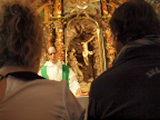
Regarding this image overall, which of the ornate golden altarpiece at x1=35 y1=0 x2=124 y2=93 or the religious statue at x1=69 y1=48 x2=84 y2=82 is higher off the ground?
the ornate golden altarpiece at x1=35 y1=0 x2=124 y2=93

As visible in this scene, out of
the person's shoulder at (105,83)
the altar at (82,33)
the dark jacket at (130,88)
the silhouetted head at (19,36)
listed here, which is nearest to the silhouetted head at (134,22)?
the dark jacket at (130,88)

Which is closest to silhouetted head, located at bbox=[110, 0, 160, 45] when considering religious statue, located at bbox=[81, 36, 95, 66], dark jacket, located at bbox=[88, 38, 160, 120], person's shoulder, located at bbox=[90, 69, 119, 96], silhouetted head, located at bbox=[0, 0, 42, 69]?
dark jacket, located at bbox=[88, 38, 160, 120]

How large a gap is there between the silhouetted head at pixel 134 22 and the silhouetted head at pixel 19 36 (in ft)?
1.49

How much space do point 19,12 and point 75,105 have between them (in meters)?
0.57

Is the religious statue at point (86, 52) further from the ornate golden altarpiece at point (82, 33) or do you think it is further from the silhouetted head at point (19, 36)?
the silhouetted head at point (19, 36)

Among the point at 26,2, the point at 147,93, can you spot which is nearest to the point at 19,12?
the point at 26,2

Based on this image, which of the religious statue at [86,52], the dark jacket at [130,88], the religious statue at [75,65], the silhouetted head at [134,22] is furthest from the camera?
the religious statue at [86,52]

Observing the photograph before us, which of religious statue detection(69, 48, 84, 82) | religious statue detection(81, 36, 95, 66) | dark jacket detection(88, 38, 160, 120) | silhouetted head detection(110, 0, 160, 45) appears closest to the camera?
dark jacket detection(88, 38, 160, 120)

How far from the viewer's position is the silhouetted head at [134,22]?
213 centimetres

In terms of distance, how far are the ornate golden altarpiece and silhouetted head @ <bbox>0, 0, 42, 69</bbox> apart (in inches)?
120

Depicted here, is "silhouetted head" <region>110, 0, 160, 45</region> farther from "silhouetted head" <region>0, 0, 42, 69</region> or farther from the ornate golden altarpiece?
the ornate golden altarpiece

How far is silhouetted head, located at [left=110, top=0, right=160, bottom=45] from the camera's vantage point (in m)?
2.13

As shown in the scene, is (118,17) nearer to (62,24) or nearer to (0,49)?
(0,49)

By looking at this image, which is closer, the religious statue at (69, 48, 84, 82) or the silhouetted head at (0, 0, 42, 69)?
the silhouetted head at (0, 0, 42, 69)
